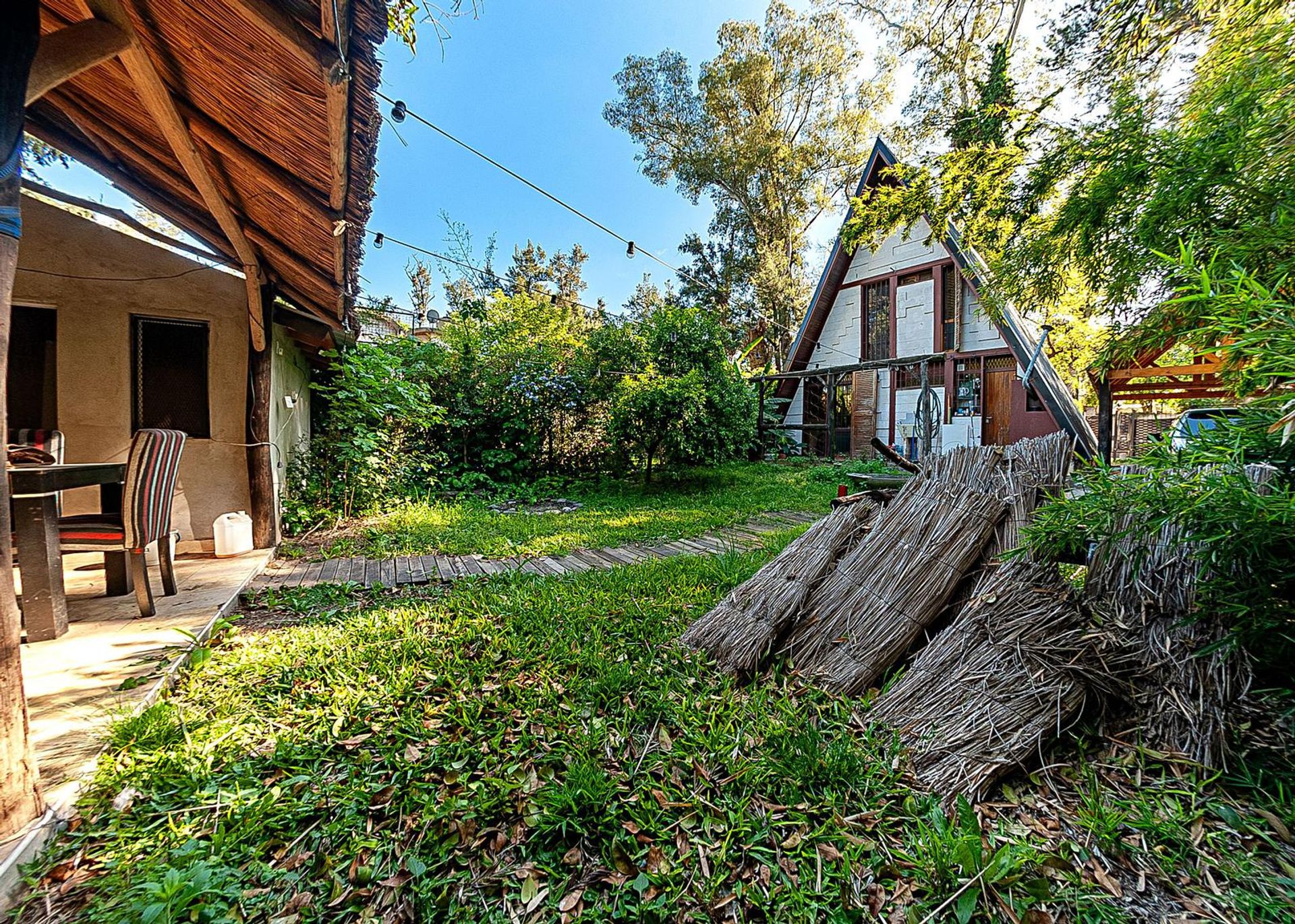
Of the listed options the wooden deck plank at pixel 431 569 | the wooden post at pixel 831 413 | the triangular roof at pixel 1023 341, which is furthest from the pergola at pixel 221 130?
the wooden post at pixel 831 413

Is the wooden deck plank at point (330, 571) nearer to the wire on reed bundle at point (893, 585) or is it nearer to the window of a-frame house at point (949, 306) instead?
the wire on reed bundle at point (893, 585)

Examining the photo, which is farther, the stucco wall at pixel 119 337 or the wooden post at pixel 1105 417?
the wooden post at pixel 1105 417

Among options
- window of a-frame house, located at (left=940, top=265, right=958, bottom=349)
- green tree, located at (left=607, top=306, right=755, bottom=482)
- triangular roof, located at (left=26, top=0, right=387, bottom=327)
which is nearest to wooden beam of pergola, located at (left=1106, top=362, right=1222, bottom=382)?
window of a-frame house, located at (left=940, top=265, right=958, bottom=349)

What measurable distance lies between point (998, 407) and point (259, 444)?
1172 cm

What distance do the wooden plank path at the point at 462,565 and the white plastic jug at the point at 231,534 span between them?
34 centimetres

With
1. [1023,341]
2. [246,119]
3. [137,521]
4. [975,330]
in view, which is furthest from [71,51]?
[975,330]

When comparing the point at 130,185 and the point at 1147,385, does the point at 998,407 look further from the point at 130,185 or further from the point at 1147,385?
the point at 130,185

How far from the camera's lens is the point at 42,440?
4008 millimetres

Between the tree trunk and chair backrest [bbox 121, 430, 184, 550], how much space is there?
1.76m

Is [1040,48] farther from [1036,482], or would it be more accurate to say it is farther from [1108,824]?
[1108,824]

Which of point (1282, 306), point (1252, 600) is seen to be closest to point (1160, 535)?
point (1252, 600)

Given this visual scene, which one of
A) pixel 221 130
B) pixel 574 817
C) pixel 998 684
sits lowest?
pixel 574 817

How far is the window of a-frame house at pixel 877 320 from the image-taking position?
37.8 ft

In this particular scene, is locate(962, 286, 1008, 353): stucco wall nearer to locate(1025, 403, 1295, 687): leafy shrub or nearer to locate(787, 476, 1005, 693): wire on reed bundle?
locate(787, 476, 1005, 693): wire on reed bundle
